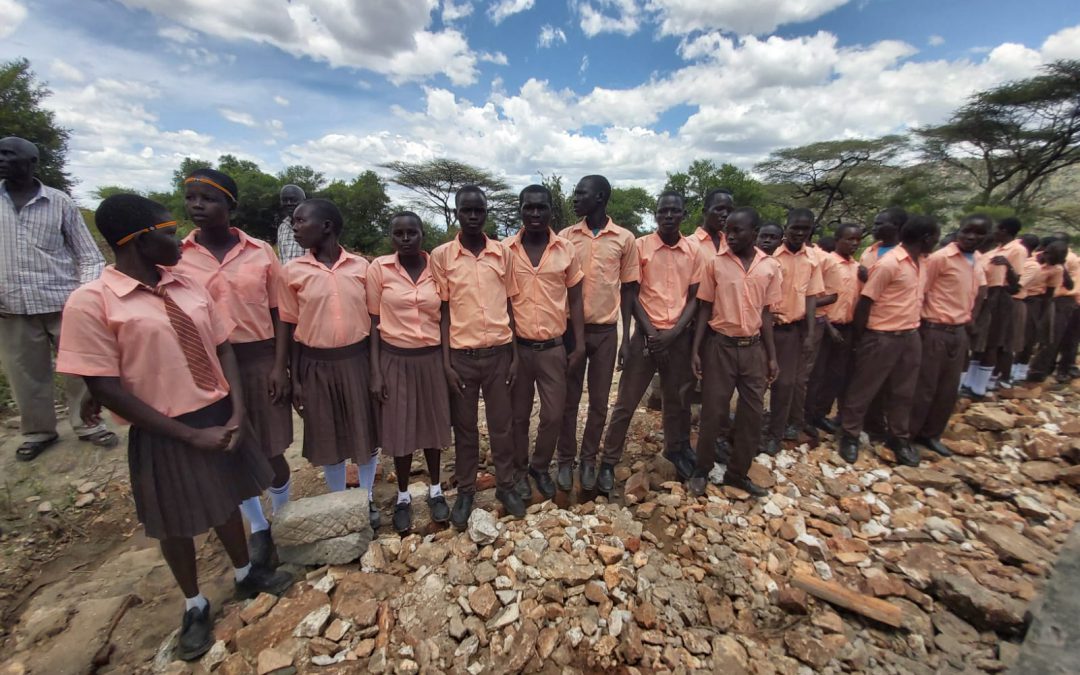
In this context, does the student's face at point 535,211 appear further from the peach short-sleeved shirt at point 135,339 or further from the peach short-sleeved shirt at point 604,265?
the peach short-sleeved shirt at point 135,339

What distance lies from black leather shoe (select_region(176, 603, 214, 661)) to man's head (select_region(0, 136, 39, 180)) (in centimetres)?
324

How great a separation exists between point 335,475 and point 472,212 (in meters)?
2.01

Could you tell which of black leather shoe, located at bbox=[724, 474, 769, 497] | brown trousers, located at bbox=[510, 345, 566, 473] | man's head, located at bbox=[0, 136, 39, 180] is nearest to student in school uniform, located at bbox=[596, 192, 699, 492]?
brown trousers, located at bbox=[510, 345, 566, 473]

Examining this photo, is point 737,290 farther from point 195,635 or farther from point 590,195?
point 195,635

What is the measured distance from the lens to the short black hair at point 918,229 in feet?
11.9

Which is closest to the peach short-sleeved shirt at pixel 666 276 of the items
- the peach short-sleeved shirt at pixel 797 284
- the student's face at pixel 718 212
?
the student's face at pixel 718 212

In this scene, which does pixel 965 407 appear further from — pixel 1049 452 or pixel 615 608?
pixel 615 608

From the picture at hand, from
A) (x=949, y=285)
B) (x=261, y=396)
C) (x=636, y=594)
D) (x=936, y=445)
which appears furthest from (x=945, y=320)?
(x=261, y=396)

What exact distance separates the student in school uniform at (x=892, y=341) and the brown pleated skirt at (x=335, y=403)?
3.99m

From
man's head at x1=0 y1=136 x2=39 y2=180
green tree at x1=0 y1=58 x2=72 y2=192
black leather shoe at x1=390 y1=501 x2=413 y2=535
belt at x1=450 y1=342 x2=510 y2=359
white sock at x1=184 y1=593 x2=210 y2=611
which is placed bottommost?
black leather shoe at x1=390 y1=501 x2=413 y2=535

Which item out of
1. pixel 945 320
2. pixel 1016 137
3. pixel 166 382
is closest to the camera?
pixel 166 382

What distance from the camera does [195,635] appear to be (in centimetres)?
209

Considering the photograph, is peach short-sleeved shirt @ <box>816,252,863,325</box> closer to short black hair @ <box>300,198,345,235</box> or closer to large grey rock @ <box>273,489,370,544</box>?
short black hair @ <box>300,198,345,235</box>

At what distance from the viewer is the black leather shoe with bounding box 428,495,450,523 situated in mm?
2957
